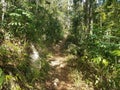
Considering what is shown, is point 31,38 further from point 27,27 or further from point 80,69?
point 80,69

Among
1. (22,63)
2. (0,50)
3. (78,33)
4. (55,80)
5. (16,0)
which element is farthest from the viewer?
(78,33)

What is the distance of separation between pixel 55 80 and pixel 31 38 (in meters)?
2.89

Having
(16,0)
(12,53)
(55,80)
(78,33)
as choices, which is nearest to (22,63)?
(12,53)

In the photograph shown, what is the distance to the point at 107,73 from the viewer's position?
29.8 ft

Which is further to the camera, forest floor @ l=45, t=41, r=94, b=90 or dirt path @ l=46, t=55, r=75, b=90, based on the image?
forest floor @ l=45, t=41, r=94, b=90

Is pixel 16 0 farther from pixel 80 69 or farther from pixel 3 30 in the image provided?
pixel 80 69

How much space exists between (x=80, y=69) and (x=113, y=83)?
8.68 ft

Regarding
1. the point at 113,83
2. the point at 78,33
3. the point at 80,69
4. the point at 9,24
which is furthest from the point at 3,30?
the point at 78,33

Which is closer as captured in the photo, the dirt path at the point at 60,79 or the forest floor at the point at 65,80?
the dirt path at the point at 60,79

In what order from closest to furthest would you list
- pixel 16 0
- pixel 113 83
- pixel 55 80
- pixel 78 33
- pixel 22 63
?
pixel 22 63, pixel 113 83, pixel 55 80, pixel 16 0, pixel 78 33

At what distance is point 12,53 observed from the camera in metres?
8.01

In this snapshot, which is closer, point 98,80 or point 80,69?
point 98,80

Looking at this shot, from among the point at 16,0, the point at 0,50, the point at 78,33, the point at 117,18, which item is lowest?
the point at 78,33

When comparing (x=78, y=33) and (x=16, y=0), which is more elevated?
(x=16, y=0)
